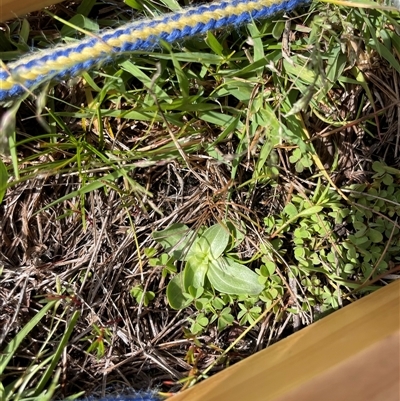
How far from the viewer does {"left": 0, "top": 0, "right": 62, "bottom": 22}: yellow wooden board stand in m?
0.70

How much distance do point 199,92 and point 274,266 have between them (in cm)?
31

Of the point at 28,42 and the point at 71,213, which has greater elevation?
the point at 28,42

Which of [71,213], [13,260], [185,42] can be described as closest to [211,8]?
[185,42]

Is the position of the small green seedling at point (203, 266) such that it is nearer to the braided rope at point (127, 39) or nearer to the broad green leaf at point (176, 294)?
the broad green leaf at point (176, 294)

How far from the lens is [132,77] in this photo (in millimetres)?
817

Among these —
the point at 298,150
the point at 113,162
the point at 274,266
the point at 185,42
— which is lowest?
the point at 274,266

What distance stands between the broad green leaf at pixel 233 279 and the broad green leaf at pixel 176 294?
0.05m

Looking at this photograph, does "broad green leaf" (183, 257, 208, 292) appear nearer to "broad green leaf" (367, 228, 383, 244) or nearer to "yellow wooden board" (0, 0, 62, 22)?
"broad green leaf" (367, 228, 383, 244)

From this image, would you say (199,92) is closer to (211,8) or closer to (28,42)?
(211,8)

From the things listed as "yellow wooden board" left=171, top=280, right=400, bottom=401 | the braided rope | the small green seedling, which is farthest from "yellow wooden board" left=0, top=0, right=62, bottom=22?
"yellow wooden board" left=171, top=280, right=400, bottom=401

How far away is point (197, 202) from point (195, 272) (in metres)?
0.12

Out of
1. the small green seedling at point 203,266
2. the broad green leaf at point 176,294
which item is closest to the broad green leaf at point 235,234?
the small green seedling at point 203,266

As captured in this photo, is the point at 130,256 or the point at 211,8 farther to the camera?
the point at 130,256

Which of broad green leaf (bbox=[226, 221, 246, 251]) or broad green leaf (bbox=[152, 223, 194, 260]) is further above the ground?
broad green leaf (bbox=[152, 223, 194, 260])
